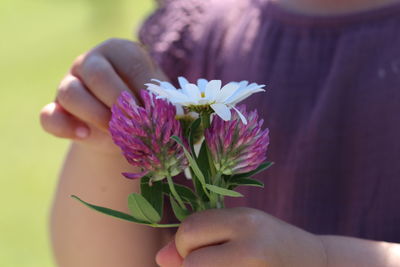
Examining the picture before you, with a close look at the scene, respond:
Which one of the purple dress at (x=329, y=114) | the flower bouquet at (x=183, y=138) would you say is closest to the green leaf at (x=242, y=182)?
the flower bouquet at (x=183, y=138)

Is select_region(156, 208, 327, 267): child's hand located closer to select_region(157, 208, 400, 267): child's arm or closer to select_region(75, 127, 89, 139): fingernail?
select_region(157, 208, 400, 267): child's arm

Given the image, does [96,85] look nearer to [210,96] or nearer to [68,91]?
[68,91]

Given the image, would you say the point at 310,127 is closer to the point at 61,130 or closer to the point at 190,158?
the point at 61,130

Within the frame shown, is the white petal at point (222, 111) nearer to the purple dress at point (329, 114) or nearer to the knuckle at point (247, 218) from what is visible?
the knuckle at point (247, 218)

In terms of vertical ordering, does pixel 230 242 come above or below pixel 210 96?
below

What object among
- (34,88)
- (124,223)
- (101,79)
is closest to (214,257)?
(101,79)

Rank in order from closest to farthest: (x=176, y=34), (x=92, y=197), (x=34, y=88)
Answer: (x=92, y=197), (x=176, y=34), (x=34, y=88)

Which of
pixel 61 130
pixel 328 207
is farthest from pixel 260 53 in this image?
pixel 61 130
